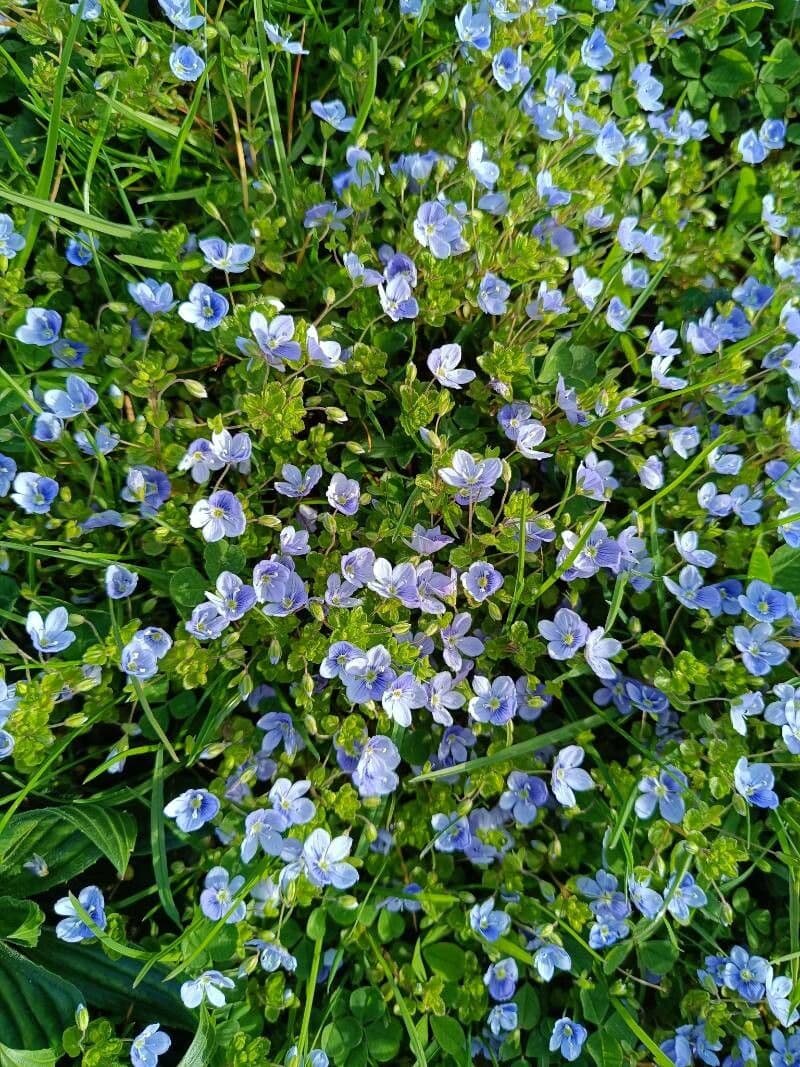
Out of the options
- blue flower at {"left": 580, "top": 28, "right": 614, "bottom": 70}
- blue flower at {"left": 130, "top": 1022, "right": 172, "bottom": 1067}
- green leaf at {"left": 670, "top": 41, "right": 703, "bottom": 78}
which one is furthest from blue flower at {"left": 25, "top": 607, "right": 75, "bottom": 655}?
green leaf at {"left": 670, "top": 41, "right": 703, "bottom": 78}

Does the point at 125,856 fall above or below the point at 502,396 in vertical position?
below

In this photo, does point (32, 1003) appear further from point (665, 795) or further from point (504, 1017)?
point (665, 795)

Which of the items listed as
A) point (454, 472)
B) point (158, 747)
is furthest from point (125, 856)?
point (454, 472)

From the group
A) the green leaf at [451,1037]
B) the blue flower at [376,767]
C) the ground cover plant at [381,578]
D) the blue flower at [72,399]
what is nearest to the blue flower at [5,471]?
the ground cover plant at [381,578]

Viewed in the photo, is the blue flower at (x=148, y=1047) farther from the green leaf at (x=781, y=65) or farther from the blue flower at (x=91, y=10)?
the green leaf at (x=781, y=65)

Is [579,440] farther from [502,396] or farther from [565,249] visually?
[565,249]

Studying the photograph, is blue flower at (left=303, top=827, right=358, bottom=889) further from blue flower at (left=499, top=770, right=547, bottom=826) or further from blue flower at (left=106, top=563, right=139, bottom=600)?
blue flower at (left=106, top=563, right=139, bottom=600)
